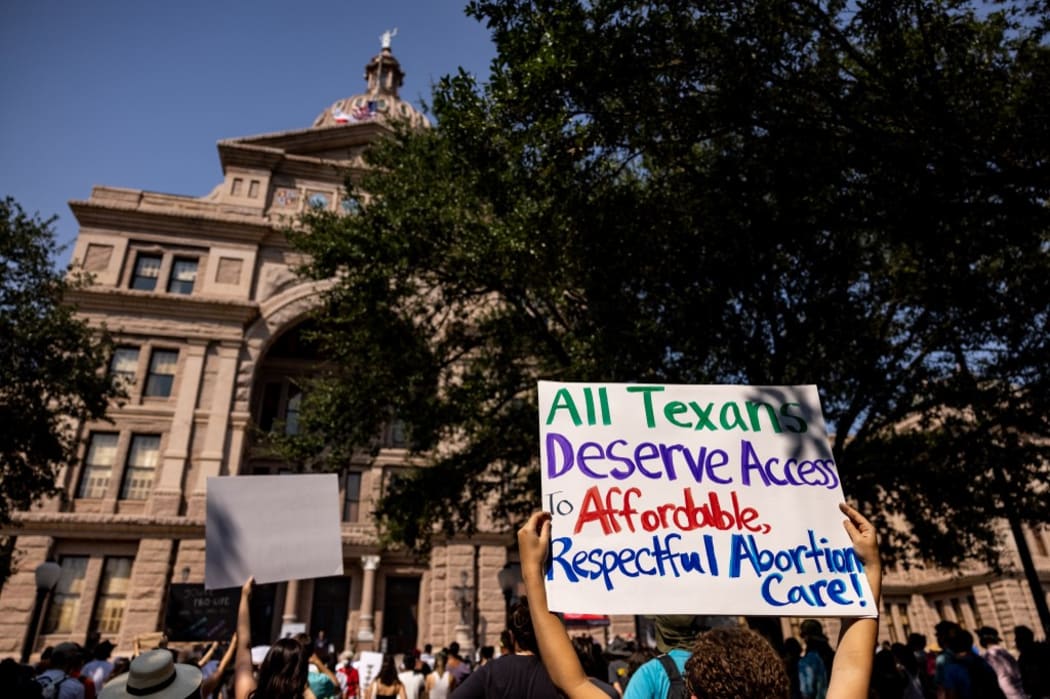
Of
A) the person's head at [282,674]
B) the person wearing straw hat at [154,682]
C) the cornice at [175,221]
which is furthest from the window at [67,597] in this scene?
the person's head at [282,674]

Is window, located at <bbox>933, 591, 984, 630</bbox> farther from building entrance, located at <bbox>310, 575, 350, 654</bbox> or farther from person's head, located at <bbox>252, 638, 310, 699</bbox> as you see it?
person's head, located at <bbox>252, 638, 310, 699</bbox>

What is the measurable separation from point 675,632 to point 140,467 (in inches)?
1051

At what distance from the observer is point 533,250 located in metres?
11.1

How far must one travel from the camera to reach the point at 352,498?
28594mm

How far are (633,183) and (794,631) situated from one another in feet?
119

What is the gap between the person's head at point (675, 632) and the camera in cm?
366

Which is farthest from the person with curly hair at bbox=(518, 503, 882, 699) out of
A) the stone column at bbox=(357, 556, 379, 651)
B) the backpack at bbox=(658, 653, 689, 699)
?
the stone column at bbox=(357, 556, 379, 651)

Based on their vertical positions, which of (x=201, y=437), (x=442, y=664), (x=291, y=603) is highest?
(x=201, y=437)

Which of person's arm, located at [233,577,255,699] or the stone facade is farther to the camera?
the stone facade

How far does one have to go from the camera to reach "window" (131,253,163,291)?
90.1ft

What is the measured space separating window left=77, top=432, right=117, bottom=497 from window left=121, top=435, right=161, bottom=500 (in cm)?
60

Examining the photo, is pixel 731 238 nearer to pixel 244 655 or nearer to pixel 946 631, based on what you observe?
pixel 946 631

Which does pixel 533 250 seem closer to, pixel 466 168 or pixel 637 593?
pixel 466 168

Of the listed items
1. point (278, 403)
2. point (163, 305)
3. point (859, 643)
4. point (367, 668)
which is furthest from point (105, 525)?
point (859, 643)
